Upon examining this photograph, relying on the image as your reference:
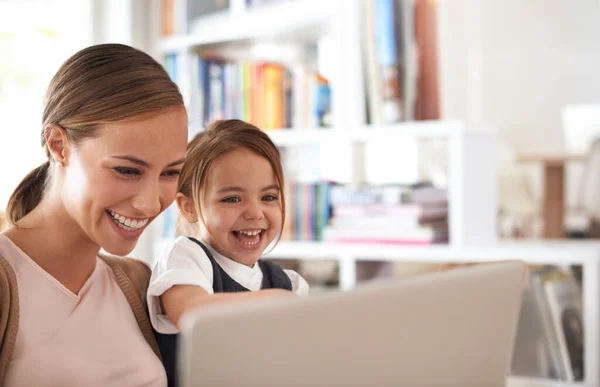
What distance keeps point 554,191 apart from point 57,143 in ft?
14.0

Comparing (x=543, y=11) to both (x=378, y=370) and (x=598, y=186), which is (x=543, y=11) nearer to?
(x=598, y=186)

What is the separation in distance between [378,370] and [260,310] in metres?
0.13

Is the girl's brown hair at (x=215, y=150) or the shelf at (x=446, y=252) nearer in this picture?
the girl's brown hair at (x=215, y=150)

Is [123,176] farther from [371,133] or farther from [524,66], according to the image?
[524,66]

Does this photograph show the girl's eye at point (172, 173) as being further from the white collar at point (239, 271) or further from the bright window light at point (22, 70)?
the bright window light at point (22, 70)

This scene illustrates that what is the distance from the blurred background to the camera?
6.81 ft

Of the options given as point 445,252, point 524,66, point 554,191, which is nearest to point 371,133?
point 445,252

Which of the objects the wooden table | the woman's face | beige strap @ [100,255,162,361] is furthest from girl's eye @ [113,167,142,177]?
the wooden table

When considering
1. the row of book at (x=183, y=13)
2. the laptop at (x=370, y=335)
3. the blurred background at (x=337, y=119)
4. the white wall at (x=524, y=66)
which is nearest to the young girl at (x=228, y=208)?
the laptop at (x=370, y=335)

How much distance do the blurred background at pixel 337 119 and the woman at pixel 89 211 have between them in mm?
1024

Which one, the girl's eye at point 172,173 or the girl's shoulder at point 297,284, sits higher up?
the girl's eye at point 172,173

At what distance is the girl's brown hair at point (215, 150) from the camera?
849 millimetres

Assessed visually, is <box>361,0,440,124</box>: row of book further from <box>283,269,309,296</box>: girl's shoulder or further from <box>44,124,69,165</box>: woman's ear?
<box>44,124,69,165</box>: woman's ear

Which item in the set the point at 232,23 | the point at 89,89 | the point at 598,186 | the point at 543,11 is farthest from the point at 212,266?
the point at 543,11
